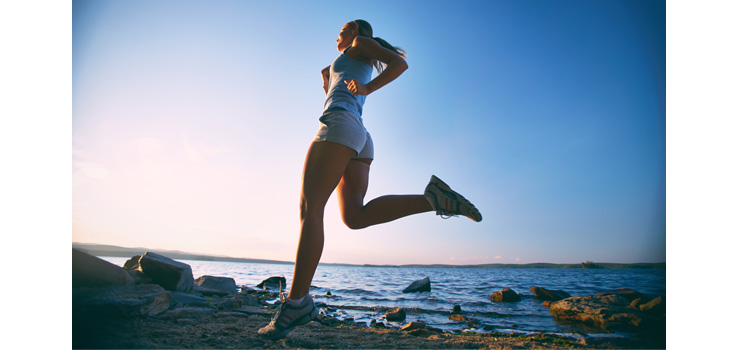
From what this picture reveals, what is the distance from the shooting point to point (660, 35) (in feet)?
9.04

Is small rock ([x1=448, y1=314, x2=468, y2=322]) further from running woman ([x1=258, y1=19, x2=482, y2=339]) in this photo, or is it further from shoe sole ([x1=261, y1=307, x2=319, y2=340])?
shoe sole ([x1=261, y1=307, x2=319, y2=340])

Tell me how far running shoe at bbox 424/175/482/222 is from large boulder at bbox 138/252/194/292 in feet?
10.7

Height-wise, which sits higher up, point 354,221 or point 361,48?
point 361,48

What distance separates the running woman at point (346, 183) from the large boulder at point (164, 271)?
8.02ft

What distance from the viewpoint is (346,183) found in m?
2.15

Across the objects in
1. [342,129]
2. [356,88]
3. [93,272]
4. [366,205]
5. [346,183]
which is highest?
[356,88]

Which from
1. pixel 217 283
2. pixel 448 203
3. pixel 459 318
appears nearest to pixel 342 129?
pixel 448 203

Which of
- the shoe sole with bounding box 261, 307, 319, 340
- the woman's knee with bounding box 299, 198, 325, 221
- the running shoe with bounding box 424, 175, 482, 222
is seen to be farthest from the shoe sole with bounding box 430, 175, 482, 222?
the shoe sole with bounding box 261, 307, 319, 340

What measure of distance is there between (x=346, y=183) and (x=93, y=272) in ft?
5.90

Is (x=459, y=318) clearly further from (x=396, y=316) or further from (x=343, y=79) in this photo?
(x=343, y=79)
